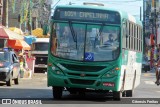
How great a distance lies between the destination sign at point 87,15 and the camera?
57.5 feet

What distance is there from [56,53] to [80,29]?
116cm

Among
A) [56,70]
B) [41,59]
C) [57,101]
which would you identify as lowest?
[41,59]

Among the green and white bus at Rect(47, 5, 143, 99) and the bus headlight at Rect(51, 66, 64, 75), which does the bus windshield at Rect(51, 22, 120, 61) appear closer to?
Result: the green and white bus at Rect(47, 5, 143, 99)

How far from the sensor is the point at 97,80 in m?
17.0

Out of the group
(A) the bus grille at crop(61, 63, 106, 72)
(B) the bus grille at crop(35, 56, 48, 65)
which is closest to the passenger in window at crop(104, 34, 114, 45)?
(A) the bus grille at crop(61, 63, 106, 72)

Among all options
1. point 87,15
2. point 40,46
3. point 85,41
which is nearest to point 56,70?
point 85,41

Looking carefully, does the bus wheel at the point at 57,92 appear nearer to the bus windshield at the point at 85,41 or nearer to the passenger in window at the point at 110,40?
the bus windshield at the point at 85,41

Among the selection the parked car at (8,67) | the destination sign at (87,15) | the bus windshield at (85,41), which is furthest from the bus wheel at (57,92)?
the parked car at (8,67)

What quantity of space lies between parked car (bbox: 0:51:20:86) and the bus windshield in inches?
316

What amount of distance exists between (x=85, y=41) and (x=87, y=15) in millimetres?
968

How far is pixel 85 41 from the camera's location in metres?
17.3

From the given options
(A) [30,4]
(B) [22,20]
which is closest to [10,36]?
(B) [22,20]

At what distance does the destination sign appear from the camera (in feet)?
57.5

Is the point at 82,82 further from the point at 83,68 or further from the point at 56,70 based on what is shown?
the point at 56,70
